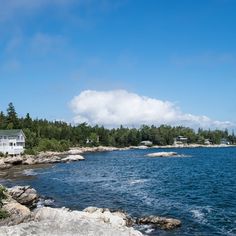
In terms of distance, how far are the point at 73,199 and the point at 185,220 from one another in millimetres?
18408

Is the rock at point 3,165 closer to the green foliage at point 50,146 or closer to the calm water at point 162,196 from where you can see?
the calm water at point 162,196

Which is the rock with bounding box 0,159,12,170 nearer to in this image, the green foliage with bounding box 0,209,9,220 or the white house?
the white house

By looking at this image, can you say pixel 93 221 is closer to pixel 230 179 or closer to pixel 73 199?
pixel 73 199

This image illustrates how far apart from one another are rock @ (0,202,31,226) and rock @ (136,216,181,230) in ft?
35.7

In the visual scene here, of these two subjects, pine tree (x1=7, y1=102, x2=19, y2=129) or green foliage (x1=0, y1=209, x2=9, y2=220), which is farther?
pine tree (x1=7, y1=102, x2=19, y2=129)

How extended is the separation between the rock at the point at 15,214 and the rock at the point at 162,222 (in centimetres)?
1089

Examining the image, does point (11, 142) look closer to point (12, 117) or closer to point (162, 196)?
point (12, 117)

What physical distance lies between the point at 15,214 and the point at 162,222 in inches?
526

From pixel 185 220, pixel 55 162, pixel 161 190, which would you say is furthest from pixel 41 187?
pixel 55 162

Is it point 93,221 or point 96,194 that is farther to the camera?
point 96,194

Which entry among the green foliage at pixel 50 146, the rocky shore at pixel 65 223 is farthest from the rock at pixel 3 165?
the rocky shore at pixel 65 223

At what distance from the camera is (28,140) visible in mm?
144000

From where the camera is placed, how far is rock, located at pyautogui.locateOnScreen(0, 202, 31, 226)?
100 feet

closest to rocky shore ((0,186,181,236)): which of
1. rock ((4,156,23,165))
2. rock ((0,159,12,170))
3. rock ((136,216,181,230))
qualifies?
rock ((136,216,181,230))
